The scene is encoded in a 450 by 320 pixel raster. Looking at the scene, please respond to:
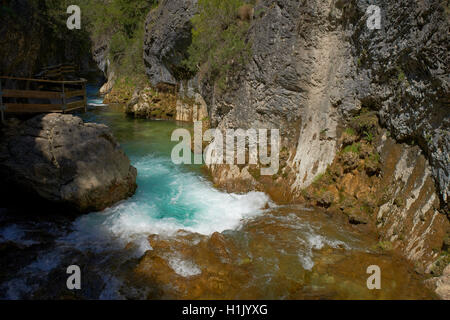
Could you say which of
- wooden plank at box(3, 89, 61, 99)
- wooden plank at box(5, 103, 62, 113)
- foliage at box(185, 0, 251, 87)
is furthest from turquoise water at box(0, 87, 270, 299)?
foliage at box(185, 0, 251, 87)

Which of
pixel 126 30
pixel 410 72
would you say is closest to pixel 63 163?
pixel 410 72

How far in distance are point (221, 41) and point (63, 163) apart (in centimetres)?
641

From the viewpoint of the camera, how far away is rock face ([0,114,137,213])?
264 inches

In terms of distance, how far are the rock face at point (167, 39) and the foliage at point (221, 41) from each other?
3.99 m

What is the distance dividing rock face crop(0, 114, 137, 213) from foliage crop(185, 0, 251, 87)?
4319 millimetres

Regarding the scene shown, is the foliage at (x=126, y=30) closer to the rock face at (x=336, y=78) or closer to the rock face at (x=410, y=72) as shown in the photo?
the rock face at (x=336, y=78)

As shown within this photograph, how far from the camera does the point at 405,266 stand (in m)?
5.04

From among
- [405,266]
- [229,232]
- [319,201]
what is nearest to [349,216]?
[319,201]

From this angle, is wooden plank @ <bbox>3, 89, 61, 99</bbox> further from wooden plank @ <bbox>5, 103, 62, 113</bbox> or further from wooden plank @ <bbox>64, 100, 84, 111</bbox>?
wooden plank @ <bbox>64, 100, 84, 111</bbox>

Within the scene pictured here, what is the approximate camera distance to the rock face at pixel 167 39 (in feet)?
50.9

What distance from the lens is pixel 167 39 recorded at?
16797 millimetres

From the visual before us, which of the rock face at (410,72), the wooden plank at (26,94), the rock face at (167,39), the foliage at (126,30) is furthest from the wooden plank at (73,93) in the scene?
the foliage at (126,30)
